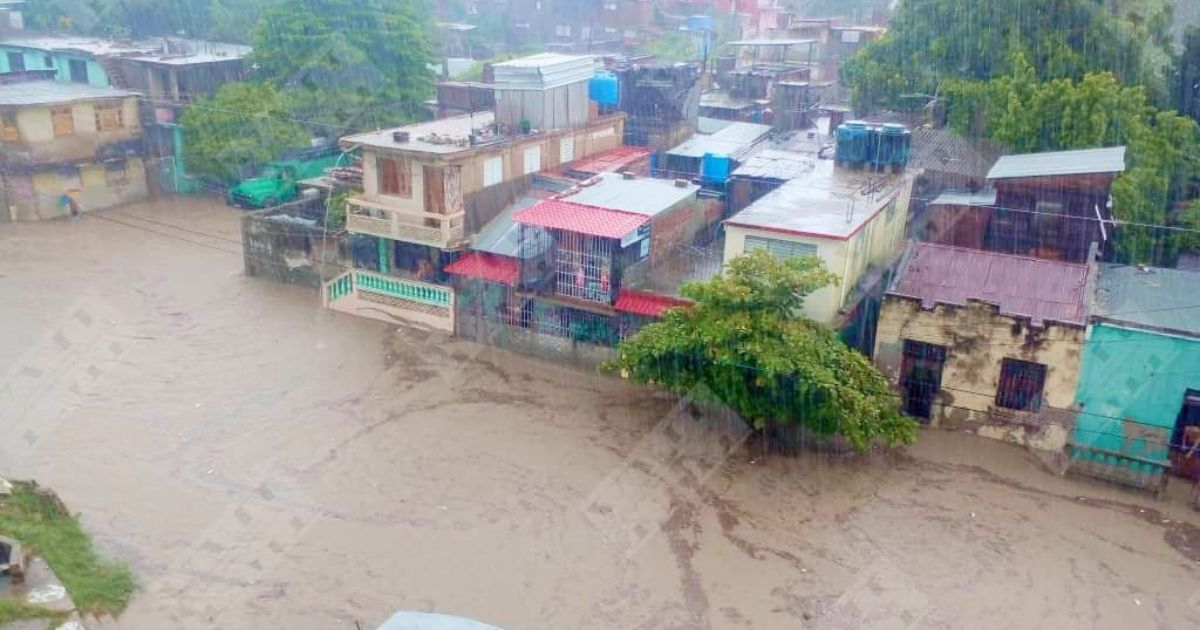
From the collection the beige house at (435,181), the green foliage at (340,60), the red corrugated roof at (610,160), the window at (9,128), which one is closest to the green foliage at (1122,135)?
the red corrugated roof at (610,160)

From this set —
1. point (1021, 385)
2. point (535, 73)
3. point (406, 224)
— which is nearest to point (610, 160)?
point (535, 73)

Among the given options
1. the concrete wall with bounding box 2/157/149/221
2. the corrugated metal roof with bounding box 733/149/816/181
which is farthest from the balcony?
the concrete wall with bounding box 2/157/149/221

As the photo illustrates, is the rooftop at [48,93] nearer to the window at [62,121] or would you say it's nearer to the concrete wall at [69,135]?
the concrete wall at [69,135]

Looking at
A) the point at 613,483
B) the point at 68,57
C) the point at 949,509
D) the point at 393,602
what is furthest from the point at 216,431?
the point at 68,57

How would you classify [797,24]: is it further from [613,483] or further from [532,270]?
[613,483]

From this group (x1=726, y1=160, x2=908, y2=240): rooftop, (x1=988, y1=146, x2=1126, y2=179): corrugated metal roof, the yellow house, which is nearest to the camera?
the yellow house

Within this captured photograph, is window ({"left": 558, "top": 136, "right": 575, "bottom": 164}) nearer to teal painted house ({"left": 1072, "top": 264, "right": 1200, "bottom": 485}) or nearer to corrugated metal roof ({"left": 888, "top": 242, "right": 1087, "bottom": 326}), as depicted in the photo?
corrugated metal roof ({"left": 888, "top": 242, "right": 1087, "bottom": 326})
